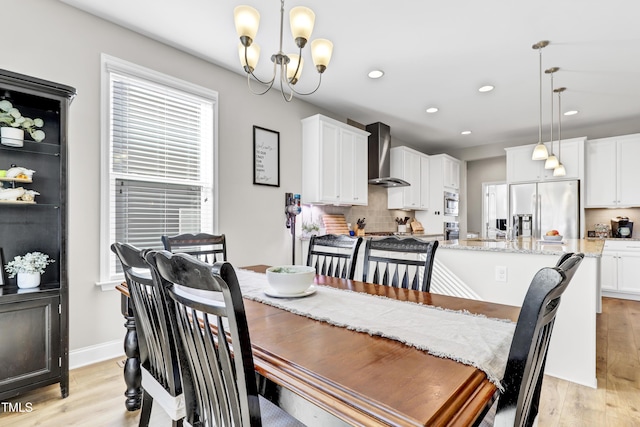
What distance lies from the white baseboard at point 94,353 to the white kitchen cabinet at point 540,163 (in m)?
5.99

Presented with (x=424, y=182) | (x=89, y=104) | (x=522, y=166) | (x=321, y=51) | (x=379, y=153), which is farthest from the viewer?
(x=424, y=182)

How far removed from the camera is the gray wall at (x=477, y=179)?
661cm

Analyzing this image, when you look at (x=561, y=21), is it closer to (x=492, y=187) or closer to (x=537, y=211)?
(x=537, y=211)

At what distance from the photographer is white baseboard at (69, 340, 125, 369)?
2398mm

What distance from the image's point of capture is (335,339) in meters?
0.99

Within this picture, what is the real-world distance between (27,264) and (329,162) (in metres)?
3.05

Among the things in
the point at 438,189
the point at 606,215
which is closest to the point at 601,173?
the point at 606,215

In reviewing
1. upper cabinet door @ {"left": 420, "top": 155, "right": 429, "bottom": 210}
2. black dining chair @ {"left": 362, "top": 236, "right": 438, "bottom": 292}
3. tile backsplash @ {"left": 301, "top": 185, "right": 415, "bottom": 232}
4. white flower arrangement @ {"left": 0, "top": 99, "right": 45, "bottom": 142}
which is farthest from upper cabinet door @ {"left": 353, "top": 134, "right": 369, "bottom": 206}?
white flower arrangement @ {"left": 0, "top": 99, "right": 45, "bottom": 142}

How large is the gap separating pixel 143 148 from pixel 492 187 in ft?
20.4

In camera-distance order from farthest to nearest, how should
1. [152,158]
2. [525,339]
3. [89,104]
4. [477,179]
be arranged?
[477,179] < [152,158] < [89,104] < [525,339]

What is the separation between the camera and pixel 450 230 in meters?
6.34

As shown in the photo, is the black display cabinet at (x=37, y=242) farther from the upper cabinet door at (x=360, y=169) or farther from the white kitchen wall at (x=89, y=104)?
the upper cabinet door at (x=360, y=169)

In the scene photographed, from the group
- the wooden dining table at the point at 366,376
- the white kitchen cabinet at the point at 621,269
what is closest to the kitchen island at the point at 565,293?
the wooden dining table at the point at 366,376

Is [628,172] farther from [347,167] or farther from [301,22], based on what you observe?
[301,22]
